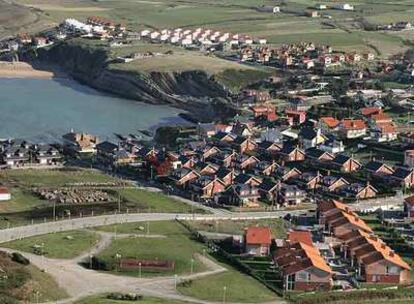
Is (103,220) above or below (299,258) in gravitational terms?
below

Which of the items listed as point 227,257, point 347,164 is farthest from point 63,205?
point 347,164

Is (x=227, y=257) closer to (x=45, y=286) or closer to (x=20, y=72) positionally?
(x=45, y=286)

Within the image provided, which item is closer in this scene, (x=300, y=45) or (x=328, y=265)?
(x=328, y=265)

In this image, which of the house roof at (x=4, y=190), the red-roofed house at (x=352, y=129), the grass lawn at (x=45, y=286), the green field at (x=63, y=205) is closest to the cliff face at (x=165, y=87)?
the red-roofed house at (x=352, y=129)

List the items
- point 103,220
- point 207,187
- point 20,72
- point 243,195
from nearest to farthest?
point 103,220 < point 243,195 < point 207,187 < point 20,72

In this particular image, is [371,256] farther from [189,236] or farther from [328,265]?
[189,236]

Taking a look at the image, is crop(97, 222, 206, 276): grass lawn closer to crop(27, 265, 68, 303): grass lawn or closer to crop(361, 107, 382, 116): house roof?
crop(27, 265, 68, 303): grass lawn

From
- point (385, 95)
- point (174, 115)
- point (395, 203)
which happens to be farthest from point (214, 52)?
point (395, 203)
